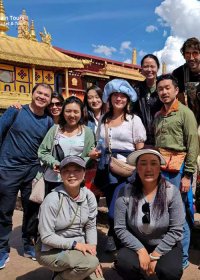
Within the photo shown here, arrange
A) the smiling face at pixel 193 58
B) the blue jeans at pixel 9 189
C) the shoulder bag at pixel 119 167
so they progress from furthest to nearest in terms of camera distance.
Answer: the blue jeans at pixel 9 189 < the smiling face at pixel 193 58 < the shoulder bag at pixel 119 167

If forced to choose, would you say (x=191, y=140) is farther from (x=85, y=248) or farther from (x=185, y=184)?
(x=85, y=248)

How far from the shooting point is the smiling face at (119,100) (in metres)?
3.35

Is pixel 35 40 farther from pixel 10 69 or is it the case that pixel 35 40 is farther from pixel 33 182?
pixel 33 182

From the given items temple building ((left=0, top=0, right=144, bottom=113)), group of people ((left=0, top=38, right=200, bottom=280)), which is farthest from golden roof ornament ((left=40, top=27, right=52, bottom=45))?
group of people ((left=0, top=38, right=200, bottom=280))

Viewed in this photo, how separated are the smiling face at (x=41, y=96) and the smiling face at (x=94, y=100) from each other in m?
0.74

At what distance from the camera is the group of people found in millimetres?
2689

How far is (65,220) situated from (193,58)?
2.13m

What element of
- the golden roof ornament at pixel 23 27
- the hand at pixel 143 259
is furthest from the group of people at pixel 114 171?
the golden roof ornament at pixel 23 27

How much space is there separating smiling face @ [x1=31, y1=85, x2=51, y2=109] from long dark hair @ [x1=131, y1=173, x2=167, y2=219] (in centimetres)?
150

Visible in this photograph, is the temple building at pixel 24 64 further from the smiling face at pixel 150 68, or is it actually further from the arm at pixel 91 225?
the arm at pixel 91 225

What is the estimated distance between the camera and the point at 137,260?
8.61 ft

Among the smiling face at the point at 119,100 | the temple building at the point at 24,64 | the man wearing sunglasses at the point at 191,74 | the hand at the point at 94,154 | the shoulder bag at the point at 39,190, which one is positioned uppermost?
the temple building at the point at 24,64

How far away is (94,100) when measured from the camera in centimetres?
433

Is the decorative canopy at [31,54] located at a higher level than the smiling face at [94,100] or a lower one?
higher
